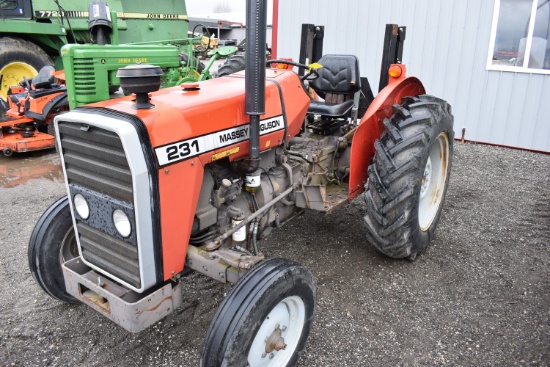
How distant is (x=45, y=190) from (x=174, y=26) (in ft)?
20.3

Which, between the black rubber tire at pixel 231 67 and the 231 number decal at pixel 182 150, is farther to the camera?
the black rubber tire at pixel 231 67

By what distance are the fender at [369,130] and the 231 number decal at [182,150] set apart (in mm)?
1284

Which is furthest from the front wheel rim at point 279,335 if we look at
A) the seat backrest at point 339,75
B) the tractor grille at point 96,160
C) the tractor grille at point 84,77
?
the tractor grille at point 84,77

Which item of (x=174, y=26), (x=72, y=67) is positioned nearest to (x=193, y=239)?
(x=72, y=67)

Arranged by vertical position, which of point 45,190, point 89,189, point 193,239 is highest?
point 89,189

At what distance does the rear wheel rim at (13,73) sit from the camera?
7.32 metres

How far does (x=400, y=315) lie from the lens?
268cm

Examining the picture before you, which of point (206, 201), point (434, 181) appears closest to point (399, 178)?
point (434, 181)

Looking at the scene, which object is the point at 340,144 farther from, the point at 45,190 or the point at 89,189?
the point at 45,190

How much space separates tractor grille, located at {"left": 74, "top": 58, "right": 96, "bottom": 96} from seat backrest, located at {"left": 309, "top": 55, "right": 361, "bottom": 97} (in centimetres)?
306

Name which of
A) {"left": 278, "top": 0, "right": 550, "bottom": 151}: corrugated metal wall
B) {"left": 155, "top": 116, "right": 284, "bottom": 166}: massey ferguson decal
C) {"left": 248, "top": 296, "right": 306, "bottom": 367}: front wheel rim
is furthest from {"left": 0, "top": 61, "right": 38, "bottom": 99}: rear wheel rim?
{"left": 248, "top": 296, "right": 306, "bottom": 367}: front wheel rim

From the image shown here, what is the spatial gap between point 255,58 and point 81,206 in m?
1.05

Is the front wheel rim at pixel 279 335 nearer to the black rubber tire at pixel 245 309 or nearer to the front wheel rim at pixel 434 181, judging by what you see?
the black rubber tire at pixel 245 309

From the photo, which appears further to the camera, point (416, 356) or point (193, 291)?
point (193, 291)
